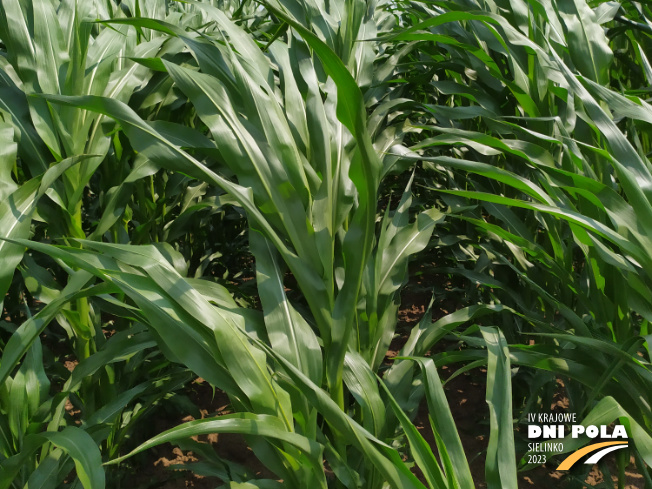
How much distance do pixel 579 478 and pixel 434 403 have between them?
73cm

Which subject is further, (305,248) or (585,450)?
(585,450)

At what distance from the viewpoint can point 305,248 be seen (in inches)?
34.4

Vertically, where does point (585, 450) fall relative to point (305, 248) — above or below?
below

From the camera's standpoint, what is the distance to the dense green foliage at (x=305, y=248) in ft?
2.35

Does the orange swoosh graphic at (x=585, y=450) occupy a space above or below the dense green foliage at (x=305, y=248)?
below

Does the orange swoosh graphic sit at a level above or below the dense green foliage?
below

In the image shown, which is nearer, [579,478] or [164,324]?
[164,324]

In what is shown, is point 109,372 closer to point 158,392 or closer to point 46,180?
point 158,392

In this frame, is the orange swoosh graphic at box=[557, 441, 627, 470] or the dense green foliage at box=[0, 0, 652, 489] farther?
the orange swoosh graphic at box=[557, 441, 627, 470]

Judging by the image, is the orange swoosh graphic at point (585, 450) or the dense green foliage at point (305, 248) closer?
the dense green foliage at point (305, 248)

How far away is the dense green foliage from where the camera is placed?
72 cm

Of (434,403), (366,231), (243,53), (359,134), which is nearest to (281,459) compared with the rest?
(434,403)

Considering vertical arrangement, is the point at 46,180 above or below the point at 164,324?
above

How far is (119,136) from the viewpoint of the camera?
50.2 inches
